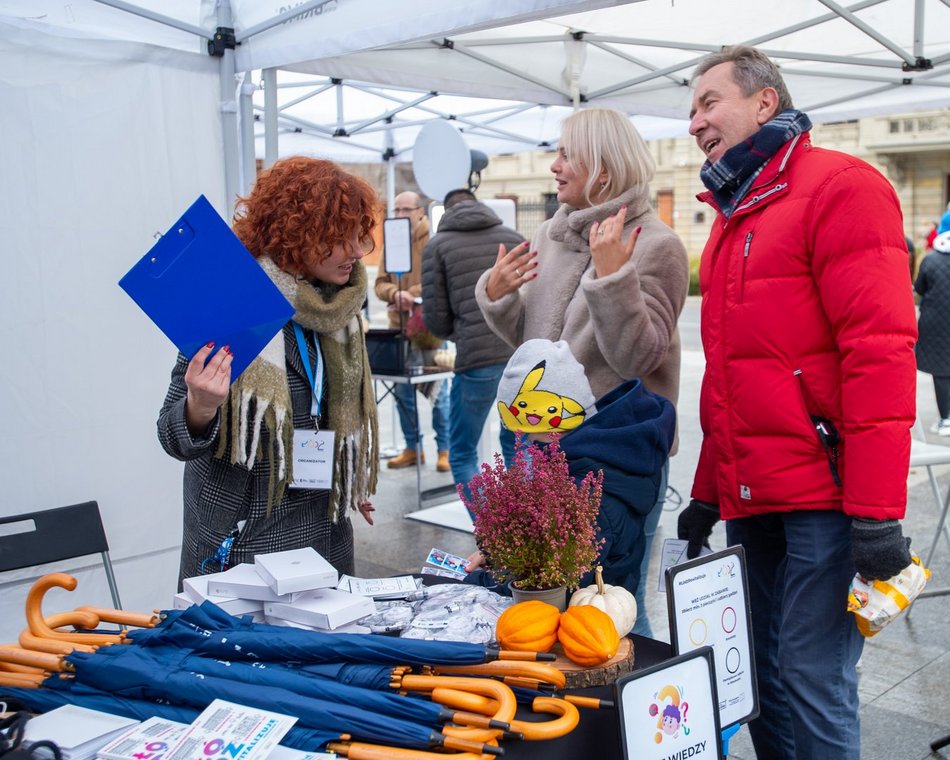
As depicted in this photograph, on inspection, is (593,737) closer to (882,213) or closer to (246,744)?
(246,744)

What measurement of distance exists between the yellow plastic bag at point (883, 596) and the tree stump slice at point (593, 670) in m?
0.49

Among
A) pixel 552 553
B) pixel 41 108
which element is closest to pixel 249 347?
pixel 552 553

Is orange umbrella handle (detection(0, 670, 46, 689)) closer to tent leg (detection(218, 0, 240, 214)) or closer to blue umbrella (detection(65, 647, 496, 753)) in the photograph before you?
blue umbrella (detection(65, 647, 496, 753))

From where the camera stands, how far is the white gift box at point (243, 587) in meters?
1.62

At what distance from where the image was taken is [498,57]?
18.3 feet

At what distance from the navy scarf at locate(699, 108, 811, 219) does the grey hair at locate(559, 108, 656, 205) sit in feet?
1.94

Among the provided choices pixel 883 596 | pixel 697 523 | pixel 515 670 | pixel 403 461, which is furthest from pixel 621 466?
pixel 403 461

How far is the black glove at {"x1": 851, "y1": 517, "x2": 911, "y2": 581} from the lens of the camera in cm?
162

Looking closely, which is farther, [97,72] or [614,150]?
[97,72]

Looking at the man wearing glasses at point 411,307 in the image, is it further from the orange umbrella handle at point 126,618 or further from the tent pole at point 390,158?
the orange umbrella handle at point 126,618

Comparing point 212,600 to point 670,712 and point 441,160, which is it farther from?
point 441,160

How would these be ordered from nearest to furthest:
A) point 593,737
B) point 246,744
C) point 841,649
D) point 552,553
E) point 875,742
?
1. point 246,744
2. point 593,737
3. point 552,553
4. point 841,649
5. point 875,742

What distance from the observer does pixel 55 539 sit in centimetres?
245

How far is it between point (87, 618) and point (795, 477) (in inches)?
53.3
